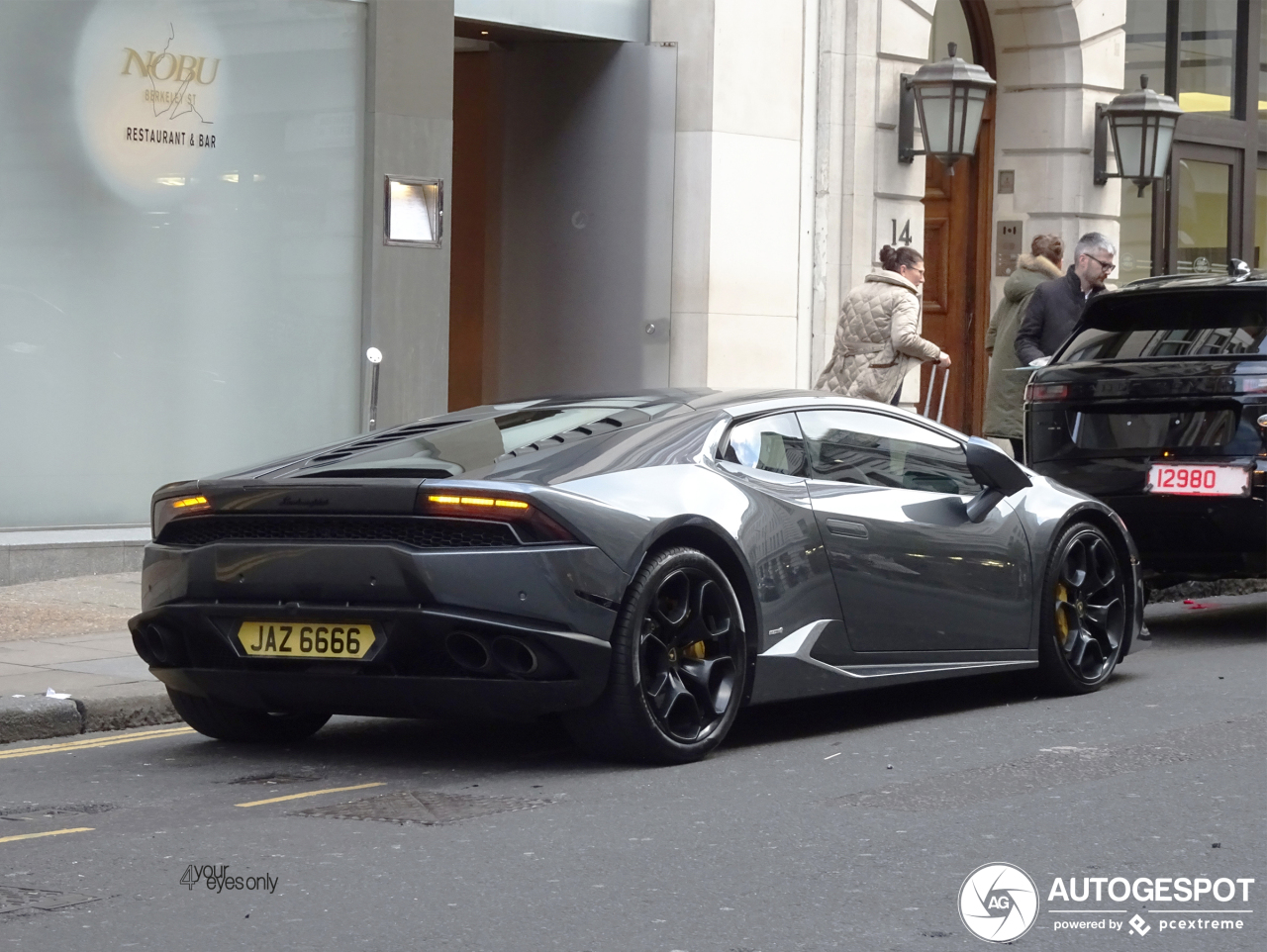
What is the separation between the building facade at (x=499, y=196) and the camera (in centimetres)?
1209

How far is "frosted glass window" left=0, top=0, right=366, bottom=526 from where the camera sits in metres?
11.8

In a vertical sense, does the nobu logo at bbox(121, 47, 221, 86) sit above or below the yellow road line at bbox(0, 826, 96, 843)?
above

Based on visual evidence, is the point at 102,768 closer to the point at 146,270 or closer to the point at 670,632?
the point at 670,632

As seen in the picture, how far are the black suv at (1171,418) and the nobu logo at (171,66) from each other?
559 cm

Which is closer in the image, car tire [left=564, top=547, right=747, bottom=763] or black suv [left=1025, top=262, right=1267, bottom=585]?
car tire [left=564, top=547, right=747, bottom=763]

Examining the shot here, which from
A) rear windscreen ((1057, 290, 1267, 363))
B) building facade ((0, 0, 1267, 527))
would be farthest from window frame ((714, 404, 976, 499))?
building facade ((0, 0, 1267, 527))

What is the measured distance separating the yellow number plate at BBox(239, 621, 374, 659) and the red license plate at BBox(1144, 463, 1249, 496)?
504cm

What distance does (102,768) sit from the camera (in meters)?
6.64

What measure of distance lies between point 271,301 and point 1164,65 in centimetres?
1069

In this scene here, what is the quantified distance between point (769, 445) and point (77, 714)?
272 cm

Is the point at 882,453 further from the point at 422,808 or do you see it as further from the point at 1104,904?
the point at 1104,904

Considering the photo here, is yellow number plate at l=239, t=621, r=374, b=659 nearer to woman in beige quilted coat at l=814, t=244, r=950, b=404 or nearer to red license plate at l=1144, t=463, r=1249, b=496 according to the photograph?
red license plate at l=1144, t=463, r=1249, b=496

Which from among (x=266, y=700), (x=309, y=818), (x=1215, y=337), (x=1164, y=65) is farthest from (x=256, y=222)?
(x=1164, y=65)

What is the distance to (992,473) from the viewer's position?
7.79m
